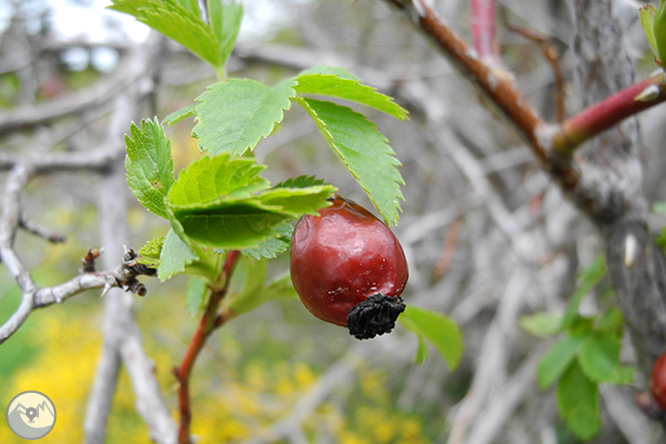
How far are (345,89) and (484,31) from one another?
654mm

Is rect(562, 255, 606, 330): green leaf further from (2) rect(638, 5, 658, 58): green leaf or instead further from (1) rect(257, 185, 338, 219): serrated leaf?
(1) rect(257, 185, 338, 219): serrated leaf

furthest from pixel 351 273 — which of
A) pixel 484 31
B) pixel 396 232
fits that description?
pixel 396 232

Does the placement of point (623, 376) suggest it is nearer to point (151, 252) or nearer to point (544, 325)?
point (544, 325)

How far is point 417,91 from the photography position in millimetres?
2172

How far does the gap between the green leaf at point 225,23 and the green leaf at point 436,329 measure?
1.54ft

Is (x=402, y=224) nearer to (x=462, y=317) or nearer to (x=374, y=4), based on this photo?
(x=462, y=317)

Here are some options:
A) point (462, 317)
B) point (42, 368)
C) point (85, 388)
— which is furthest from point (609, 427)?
point (42, 368)

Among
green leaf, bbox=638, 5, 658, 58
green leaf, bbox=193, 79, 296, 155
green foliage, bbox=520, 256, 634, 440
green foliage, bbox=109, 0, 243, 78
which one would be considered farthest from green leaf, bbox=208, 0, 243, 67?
green foliage, bbox=520, 256, 634, 440

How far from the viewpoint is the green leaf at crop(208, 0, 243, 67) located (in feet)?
2.12

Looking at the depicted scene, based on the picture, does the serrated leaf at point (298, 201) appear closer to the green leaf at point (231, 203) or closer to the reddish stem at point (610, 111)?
the green leaf at point (231, 203)

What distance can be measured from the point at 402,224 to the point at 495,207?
1.36m

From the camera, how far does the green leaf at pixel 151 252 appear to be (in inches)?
18.2

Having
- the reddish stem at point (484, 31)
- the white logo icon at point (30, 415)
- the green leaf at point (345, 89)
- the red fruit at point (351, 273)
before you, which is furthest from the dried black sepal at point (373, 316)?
the reddish stem at point (484, 31)

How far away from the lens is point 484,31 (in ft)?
3.37
